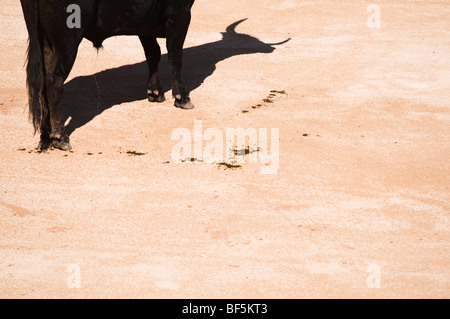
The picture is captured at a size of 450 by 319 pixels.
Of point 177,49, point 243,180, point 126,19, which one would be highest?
point 126,19

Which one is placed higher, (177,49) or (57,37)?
(57,37)

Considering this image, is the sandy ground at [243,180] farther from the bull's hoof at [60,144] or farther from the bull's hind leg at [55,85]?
the bull's hind leg at [55,85]

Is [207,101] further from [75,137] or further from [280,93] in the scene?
[75,137]

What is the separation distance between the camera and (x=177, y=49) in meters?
11.8

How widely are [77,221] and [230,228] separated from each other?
174 centimetres

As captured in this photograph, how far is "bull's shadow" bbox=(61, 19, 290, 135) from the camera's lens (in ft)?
37.9

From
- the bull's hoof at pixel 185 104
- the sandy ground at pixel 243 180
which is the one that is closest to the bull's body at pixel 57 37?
the sandy ground at pixel 243 180

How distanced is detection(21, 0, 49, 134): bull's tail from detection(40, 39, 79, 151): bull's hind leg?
74mm

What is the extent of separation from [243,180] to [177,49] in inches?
153

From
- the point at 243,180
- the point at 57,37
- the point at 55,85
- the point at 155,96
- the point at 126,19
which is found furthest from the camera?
the point at 155,96

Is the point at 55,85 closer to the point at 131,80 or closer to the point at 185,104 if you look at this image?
the point at 185,104

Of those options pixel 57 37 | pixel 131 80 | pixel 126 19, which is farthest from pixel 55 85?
pixel 131 80

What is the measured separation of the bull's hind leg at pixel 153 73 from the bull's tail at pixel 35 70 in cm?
267
